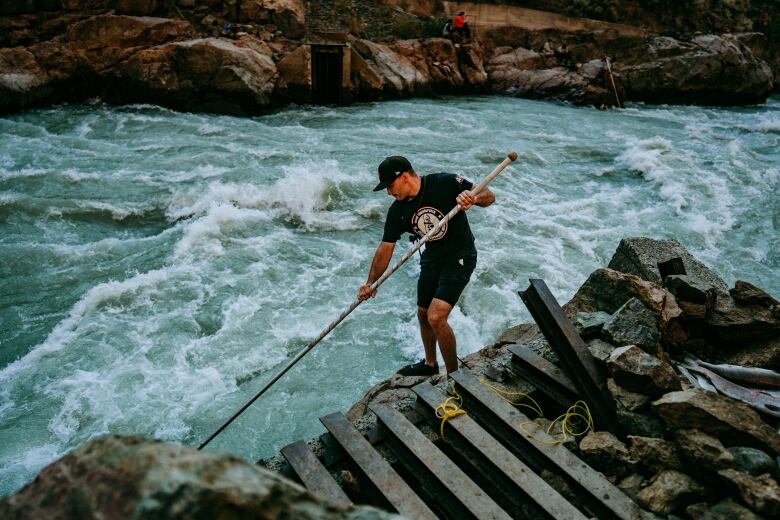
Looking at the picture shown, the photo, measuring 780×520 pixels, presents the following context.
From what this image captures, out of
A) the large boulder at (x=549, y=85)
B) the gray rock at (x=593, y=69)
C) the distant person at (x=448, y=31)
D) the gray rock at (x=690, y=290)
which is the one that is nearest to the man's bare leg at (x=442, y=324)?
the gray rock at (x=690, y=290)

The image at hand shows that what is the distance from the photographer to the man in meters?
4.54

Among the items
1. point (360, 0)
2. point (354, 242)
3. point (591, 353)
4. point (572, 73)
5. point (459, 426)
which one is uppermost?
point (360, 0)

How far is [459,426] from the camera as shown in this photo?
3.70m

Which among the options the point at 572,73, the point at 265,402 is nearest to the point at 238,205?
the point at 265,402

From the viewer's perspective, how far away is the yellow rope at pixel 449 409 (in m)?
3.78

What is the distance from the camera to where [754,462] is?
3.00m

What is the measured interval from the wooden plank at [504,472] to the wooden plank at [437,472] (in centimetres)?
20

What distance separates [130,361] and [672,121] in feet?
72.2

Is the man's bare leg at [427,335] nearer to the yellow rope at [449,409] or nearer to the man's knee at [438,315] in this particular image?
the man's knee at [438,315]

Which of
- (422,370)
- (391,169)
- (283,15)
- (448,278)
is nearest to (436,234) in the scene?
(448,278)

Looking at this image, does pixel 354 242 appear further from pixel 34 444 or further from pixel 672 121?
pixel 672 121

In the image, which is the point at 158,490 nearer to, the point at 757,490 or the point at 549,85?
the point at 757,490

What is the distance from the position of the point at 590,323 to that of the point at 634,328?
1.48ft

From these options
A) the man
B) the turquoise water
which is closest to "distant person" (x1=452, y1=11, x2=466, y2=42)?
the turquoise water
